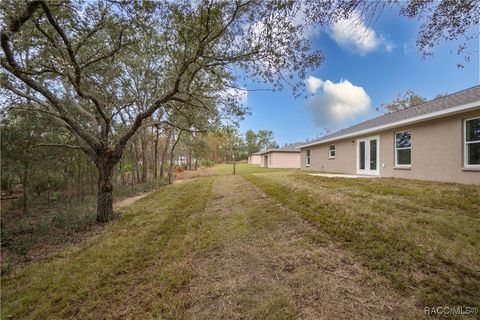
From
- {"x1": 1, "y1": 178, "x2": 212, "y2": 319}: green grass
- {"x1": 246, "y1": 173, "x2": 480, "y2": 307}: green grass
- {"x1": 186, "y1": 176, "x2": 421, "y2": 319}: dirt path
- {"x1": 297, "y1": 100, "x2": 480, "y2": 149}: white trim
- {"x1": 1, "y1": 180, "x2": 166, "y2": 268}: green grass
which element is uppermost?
{"x1": 297, "y1": 100, "x2": 480, "y2": 149}: white trim

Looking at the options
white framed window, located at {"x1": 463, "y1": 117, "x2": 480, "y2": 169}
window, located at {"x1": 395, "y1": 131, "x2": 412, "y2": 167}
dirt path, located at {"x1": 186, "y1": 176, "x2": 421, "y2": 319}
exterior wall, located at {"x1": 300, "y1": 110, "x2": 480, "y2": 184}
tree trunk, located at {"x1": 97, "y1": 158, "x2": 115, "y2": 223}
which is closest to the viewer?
dirt path, located at {"x1": 186, "y1": 176, "x2": 421, "y2": 319}

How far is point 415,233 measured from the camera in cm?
337

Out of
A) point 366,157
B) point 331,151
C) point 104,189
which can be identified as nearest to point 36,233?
point 104,189

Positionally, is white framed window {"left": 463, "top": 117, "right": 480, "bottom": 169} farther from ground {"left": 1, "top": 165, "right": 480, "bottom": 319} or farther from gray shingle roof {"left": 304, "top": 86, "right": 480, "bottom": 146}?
ground {"left": 1, "top": 165, "right": 480, "bottom": 319}

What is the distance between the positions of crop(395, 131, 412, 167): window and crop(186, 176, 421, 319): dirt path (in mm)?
7563

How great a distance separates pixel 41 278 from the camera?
2.98 meters

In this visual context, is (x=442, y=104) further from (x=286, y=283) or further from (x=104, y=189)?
(x=104, y=189)

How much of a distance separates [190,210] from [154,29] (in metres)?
4.65

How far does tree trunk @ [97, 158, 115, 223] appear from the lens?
5.69 meters

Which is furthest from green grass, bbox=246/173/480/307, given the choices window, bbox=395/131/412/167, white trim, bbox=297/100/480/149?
window, bbox=395/131/412/167

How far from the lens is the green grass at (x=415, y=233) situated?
228cm

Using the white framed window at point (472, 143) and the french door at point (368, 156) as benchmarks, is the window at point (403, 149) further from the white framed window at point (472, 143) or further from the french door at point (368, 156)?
the white framed window at point (472, 143)

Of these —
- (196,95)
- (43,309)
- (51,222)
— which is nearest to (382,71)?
(196,95)

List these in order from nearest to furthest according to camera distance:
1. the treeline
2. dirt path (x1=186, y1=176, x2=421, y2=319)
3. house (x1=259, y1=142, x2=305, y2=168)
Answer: dirt path (x1=186, y1=176, x2=421, y2=319) → the treeline → house (x1=259, y1=142, x2=305, y2=168)
